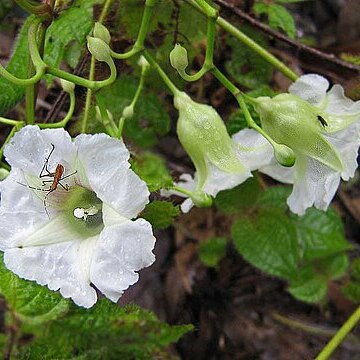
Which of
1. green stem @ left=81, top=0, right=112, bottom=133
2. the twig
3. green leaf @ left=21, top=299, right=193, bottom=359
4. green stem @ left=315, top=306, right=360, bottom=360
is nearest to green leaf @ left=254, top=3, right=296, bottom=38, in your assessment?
the twig

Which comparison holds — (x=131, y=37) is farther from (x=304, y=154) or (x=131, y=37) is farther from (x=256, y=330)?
(x=256, y=330)

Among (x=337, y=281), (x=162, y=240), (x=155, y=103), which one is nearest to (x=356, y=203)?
(x=337, y=281)

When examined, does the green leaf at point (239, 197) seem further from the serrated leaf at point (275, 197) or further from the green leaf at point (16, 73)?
the green leaf at point (16, 73)

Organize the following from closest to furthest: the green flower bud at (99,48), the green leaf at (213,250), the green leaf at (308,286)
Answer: the green flower bud at (99,48)
the green leaf at (308,286)
the green leaf at (213,250)

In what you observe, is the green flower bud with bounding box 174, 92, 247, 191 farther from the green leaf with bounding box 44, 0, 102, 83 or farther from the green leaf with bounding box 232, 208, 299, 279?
the green leaf with bounding box 232, 208, 299, 279

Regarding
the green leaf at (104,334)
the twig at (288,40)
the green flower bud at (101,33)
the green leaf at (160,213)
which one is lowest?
the green leaf at (104,334)

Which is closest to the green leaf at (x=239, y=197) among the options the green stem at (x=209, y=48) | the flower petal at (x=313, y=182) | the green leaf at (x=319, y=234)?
the green leaf at (x=319, y=234)
